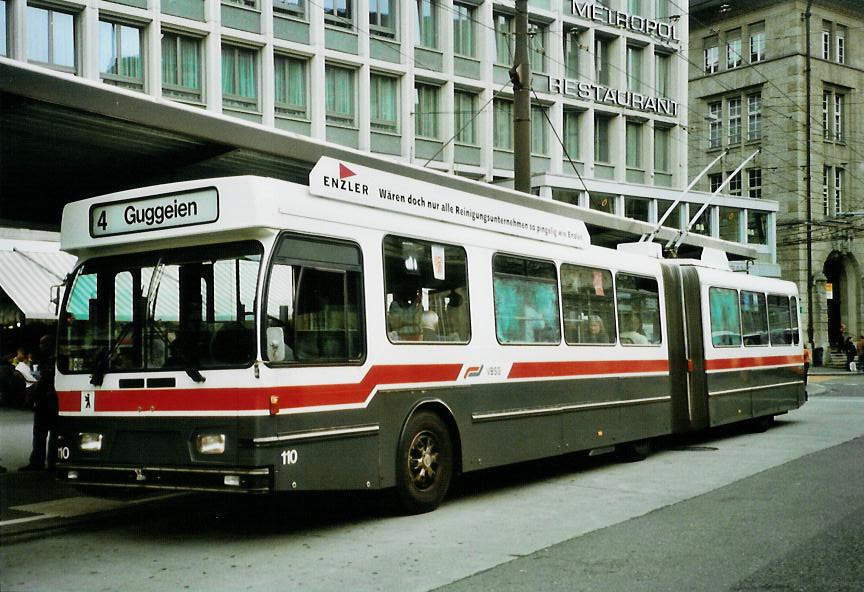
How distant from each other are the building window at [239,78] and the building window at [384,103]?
4.32 metres

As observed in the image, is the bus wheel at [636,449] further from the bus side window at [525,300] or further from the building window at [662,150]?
the building window at [662,150]

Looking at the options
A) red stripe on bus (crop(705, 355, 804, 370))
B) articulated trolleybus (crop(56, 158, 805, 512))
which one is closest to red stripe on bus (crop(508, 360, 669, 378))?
articulated trolleybus (crop(56, 158, 805, 512))

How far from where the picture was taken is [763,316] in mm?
18406

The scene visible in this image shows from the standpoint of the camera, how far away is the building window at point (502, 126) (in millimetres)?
38406

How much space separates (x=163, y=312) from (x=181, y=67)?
22702mm

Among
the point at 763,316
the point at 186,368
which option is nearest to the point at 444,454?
the point at 186,368

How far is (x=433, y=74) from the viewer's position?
35656 millimetres

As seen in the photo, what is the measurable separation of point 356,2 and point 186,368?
88.4 feet

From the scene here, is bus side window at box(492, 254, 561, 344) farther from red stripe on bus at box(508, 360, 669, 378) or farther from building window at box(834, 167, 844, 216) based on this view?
building window at box(834, 167, 844, 216)

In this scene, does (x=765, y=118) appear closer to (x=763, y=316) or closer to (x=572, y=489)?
(x=763, y=316)

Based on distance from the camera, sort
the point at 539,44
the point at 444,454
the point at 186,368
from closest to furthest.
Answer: the point at 186,368 → the point at 444,454 → the point at 539,44

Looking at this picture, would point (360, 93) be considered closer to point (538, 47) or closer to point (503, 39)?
point (503, 39)

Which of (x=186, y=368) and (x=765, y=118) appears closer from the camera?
(x=186, y=368)

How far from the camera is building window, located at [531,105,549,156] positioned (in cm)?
3994
